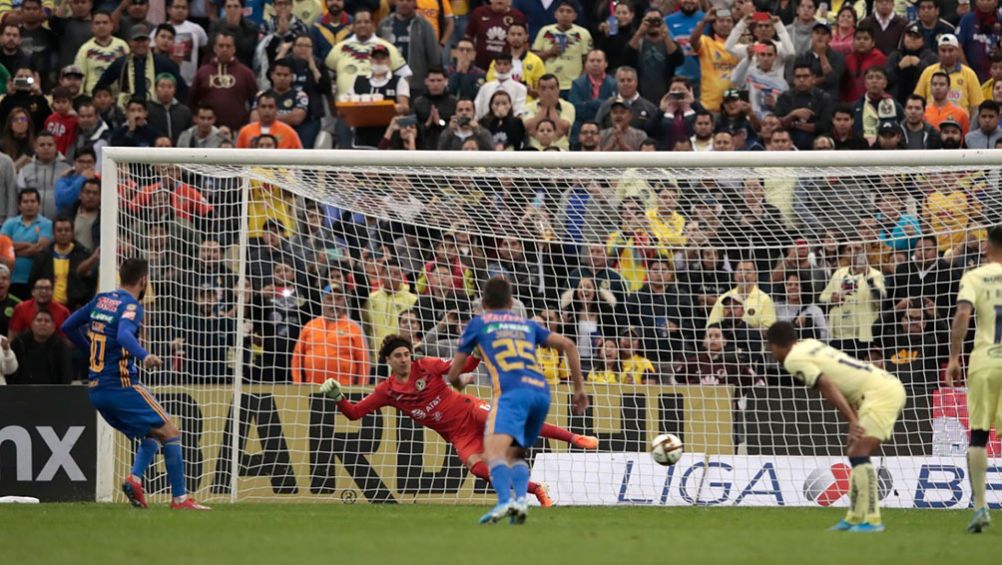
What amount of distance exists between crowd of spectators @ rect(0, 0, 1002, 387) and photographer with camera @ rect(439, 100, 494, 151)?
3 cm

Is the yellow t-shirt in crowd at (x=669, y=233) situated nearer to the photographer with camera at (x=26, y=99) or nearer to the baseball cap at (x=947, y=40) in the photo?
the baseball cap at (x=947, y=40)

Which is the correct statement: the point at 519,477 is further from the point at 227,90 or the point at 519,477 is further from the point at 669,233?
the point at 227,90

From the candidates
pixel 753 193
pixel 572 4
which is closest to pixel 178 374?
pixel 753 193

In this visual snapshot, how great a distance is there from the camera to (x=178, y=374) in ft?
52.3

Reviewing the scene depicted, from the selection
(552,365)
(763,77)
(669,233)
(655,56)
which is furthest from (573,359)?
(655,56)

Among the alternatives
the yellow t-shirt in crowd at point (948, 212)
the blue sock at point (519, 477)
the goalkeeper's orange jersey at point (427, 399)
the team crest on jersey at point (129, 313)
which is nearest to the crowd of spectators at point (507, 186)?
the yellow t-shirt in crowd at point (948, 212)

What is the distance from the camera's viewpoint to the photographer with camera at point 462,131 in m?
19.1

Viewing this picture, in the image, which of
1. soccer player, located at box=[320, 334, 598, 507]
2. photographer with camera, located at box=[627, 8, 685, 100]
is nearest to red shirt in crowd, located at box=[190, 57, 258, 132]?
photographer with camera, located at box=[627, 8, 685, 100]

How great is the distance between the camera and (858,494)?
10.9 metres

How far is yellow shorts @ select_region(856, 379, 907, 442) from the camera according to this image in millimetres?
10828

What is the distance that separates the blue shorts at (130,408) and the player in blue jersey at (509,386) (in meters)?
3.17

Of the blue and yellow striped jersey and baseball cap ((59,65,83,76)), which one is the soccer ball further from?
baseball cap ((59,65,83,76))

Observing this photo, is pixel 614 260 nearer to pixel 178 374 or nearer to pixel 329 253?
pixel 329 253

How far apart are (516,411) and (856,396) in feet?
8.10
